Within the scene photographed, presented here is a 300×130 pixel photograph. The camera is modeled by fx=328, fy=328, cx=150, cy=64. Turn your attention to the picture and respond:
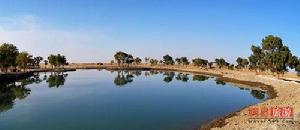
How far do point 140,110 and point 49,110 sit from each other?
1601 cm

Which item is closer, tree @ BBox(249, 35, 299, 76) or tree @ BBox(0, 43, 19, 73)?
tree @ BBox(249, 35, 299, 76)

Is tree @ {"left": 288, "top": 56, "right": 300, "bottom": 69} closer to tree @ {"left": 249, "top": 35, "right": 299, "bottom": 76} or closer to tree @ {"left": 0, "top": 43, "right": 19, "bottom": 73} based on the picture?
tree @ {"left": 249, "top": 35, "right": 299, "bottom": 76}

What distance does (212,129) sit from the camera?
36.7 m

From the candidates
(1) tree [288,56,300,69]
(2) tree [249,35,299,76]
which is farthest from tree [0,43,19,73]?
(1) tree [288,56,300,69]

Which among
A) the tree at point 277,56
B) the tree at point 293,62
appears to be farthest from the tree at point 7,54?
the tree at point 293,62

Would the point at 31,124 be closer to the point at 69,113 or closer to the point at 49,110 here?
the point at 69,113

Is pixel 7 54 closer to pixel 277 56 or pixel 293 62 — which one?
pixel 277 56

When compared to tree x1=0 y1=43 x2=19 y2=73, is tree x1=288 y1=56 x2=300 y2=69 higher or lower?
lower

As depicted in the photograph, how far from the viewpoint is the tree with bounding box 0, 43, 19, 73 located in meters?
131

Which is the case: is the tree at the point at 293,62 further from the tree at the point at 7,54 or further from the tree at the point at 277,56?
the tree at the point at 7,54

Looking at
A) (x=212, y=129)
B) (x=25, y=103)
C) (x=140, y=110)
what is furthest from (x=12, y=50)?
(x=212, y=129)

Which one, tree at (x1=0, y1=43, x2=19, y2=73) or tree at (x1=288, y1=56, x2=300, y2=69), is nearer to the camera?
tree at (x1=288, y1=56, x2=300, y2=69)

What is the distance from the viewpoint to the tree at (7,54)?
131 metres

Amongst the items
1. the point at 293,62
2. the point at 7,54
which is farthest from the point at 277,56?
the point at 7,54
